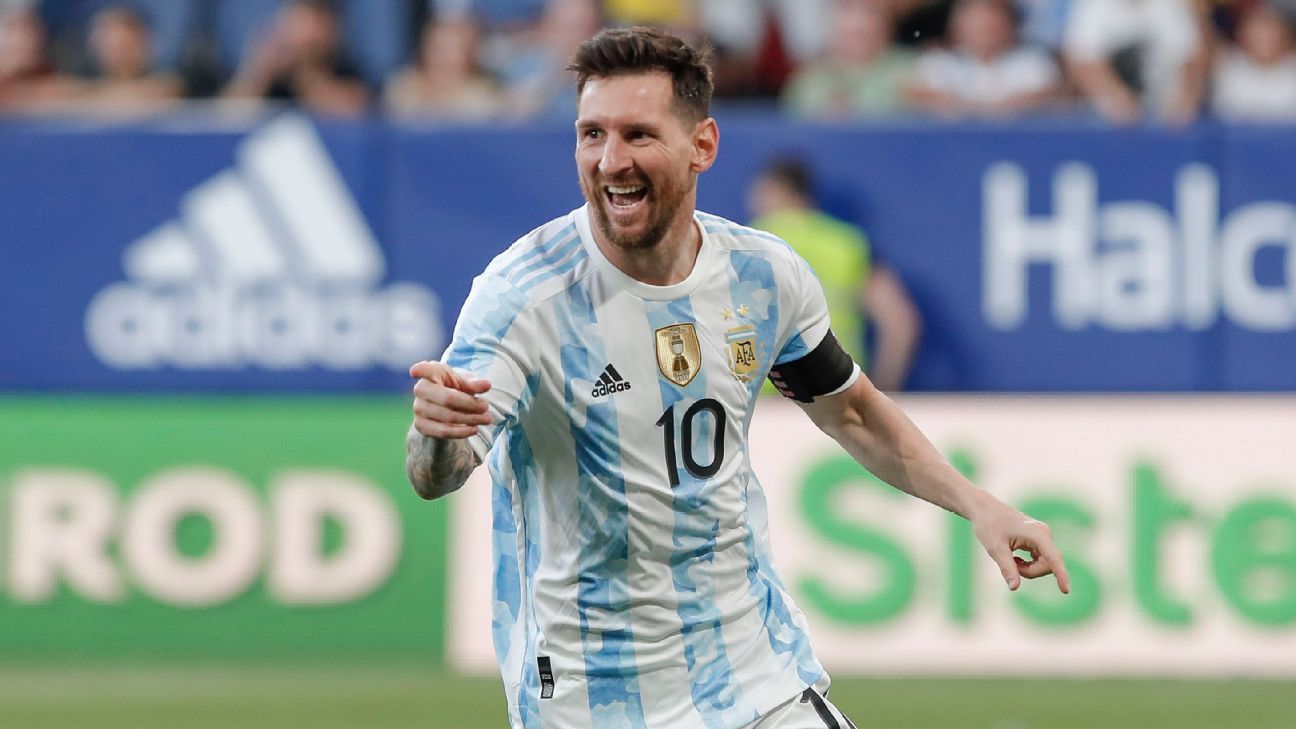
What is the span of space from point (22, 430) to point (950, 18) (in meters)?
5.75

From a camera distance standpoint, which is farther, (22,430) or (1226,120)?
(1226,120)

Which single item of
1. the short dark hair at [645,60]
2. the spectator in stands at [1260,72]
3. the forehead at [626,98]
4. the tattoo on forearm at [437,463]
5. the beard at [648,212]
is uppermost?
the spectator in stands at [1260,72]

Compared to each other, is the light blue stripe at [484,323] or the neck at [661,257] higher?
the neck at [661,257]

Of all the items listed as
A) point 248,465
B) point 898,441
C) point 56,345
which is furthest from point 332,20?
point 898,441

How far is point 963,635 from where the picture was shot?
10320mm

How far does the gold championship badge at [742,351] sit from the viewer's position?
185 inches

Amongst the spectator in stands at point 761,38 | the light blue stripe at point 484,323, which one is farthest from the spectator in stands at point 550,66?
the light blue stripe at point 484,323

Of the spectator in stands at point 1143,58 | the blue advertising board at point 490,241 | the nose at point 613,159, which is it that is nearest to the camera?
the nose at point 613,159

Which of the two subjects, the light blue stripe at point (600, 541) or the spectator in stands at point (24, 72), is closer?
the light blue stripe at point (600, 541)

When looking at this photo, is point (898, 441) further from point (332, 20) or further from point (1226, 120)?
point (332, 20)

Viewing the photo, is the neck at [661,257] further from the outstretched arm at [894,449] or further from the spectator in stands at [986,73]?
the spectator in stands at [986,73]

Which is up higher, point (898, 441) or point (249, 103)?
point (249, 103)

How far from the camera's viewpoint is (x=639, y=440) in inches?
181

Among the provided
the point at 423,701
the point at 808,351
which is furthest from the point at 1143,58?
the point at 808,351
